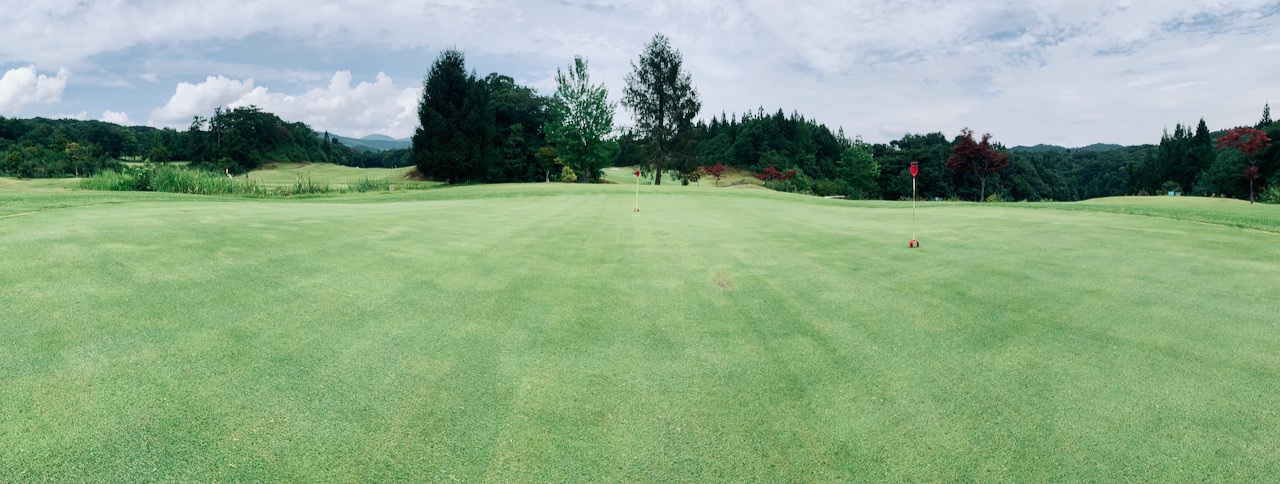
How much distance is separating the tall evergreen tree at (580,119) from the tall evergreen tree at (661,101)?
2440 millimetres

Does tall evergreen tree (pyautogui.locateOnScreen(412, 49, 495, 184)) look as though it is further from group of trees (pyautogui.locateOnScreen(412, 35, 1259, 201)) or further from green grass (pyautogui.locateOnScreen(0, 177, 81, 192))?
green grass (pyautogui.locateOnScreen(0, 177, 81, 192))

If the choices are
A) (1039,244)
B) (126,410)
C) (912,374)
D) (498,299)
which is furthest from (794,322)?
(1039,244)

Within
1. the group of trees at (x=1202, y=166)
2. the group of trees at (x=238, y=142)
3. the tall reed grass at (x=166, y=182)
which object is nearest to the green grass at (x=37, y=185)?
the tall reed grass at (x=166, y=182)

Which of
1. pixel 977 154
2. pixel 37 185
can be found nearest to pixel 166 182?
pixel 37 185

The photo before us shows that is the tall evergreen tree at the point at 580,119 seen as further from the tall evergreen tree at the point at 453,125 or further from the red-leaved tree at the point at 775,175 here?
the red-leaved tree at the point at 775,175

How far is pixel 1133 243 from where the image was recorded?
8.57 meters

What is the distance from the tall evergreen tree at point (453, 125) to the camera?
4781 centimetres

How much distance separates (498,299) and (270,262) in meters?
2.68

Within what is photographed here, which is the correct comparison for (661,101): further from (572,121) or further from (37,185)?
(37,185)

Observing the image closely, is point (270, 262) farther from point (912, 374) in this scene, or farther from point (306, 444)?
point (912, 374)

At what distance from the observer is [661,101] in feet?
161

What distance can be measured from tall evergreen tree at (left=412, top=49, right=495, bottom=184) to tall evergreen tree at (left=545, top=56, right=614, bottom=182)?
607 cm

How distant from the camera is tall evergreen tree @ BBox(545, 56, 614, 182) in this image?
158ft

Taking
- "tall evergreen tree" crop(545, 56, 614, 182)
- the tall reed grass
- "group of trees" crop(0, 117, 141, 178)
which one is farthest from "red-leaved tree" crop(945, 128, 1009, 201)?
"group of trees" crop(0, 117, 141, 178)
